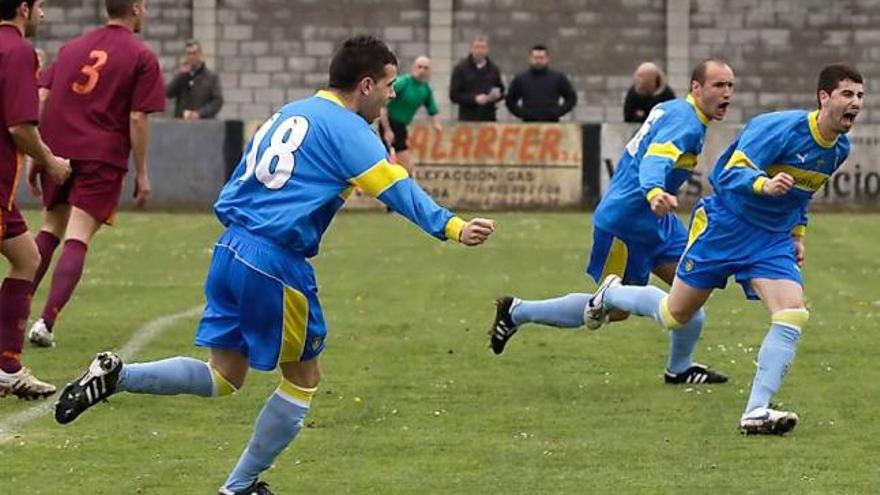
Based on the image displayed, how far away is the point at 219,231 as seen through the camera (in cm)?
2197

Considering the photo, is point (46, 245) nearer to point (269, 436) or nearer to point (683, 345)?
point (683, 345)

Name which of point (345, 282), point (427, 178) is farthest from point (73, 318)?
point (427, 178)

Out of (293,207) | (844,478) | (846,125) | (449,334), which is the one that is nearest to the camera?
(293,207)

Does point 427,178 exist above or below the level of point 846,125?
below

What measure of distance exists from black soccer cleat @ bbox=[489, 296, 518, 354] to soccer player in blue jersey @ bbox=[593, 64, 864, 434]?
1.51 meters

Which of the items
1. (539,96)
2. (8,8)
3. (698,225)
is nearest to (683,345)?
(698,225)

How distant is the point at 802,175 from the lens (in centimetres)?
904

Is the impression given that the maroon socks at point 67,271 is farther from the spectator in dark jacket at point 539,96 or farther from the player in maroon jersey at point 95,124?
the spectator in dark jacket at point 539,96

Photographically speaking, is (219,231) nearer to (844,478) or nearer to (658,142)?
(658,142)

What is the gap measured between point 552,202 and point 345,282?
1089 cm

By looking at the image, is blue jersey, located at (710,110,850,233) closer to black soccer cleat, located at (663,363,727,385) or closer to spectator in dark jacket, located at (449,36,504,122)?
black soccer cleat, located at (663,363,727,385)

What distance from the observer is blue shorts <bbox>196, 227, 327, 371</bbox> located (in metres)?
6.93

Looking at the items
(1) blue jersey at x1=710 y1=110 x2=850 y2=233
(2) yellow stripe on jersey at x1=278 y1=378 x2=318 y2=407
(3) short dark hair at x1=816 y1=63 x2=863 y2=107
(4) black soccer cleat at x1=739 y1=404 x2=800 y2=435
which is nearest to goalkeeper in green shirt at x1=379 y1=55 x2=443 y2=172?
(1) blue jersey at x1=710 y1=110 x2=850 y2=233

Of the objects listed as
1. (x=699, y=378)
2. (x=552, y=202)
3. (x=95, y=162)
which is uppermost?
(x=95, y=162)
